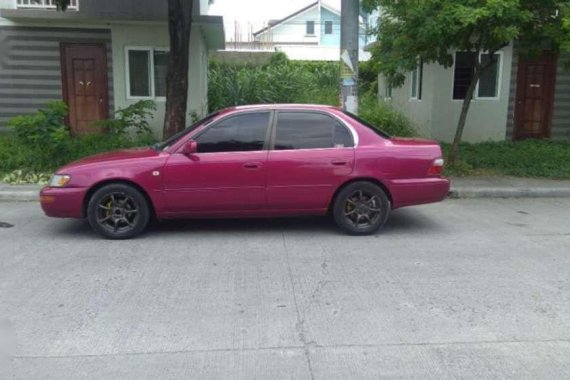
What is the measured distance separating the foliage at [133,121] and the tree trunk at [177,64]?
1.25 metres

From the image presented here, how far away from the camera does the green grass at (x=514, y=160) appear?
1106cm

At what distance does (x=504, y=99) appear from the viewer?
14805 millimetres

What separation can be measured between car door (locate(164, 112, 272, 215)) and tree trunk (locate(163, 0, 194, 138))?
15.2 feet

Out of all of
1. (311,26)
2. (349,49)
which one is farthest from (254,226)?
(311,26)

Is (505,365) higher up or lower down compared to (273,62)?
lower down

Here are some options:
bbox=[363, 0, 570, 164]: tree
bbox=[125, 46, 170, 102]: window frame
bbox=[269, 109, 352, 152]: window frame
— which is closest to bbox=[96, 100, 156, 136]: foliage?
bbox=[125, 46, 170, 102]: window frame

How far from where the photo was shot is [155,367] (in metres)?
3.70

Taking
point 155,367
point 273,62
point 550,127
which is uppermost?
point 273,62

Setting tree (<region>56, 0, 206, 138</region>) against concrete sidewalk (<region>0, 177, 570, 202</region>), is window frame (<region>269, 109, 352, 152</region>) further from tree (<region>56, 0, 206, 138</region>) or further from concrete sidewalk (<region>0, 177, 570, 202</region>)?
tree (<region>56, 0, 206, 138</region>)

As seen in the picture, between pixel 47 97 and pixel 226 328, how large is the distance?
1157cm

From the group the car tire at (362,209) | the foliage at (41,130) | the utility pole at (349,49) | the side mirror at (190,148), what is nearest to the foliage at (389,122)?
the utility pole at (349,49)

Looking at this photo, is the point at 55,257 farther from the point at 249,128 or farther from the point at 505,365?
the point at 505,365

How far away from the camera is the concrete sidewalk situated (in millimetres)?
9312

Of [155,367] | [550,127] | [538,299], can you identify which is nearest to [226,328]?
[155,367]
